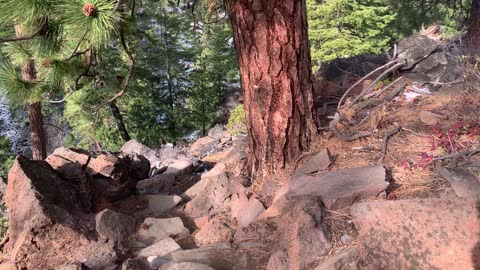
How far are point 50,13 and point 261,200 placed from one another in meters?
2.31

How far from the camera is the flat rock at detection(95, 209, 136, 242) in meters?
3.15

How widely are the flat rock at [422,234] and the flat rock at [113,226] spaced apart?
1.81 meters

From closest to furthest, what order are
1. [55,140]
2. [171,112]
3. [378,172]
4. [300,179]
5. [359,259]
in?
[359,259], [378,172], [300,179], [171,112], [55,140]

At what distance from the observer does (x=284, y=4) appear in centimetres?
328

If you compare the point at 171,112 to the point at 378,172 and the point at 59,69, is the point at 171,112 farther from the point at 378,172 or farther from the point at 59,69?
the point at 378,172

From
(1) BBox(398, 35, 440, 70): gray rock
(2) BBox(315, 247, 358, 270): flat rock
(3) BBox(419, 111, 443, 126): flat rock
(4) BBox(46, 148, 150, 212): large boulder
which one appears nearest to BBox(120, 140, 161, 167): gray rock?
(4) BBox(46, 148, 150, 212): large boulder

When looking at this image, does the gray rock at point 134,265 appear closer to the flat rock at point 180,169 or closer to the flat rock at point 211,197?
the flat rock at point 211,197

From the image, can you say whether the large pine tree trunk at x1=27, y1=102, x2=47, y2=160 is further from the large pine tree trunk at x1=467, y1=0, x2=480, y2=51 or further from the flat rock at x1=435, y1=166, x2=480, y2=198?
the large pine tree trunk at x1=467, y1=0, x2=480, y2=51

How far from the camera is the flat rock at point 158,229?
10.7ft

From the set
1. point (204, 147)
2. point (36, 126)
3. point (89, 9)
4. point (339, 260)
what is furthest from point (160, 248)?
point (36, 126)

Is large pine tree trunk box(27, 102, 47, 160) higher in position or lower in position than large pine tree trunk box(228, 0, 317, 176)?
lower

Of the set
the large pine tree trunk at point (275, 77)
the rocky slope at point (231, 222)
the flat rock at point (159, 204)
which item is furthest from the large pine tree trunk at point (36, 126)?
the large pine tree trunk at point (275, 77)

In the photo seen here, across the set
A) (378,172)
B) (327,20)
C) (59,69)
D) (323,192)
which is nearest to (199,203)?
(323,192)

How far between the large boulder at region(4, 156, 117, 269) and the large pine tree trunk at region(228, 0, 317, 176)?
1509 mm
